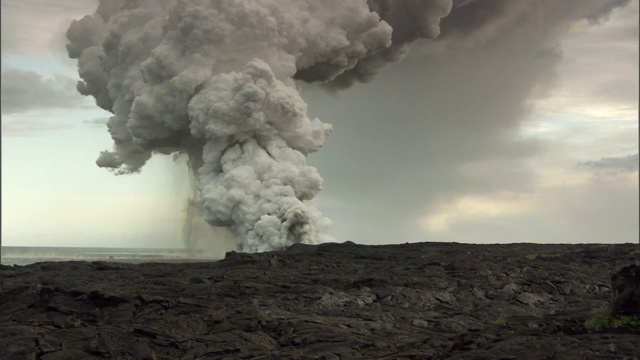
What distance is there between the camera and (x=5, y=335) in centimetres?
2212

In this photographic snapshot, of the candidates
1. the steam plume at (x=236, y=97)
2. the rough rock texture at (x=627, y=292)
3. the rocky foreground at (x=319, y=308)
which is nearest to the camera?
the rough rock texture at (x=627, y=292)

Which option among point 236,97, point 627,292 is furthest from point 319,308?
point 236,97

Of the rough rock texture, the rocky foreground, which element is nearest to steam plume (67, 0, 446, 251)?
the rocky foreground

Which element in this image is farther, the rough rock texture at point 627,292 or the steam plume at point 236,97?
the steam plume at point 236,97

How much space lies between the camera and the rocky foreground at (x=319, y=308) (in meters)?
20.0

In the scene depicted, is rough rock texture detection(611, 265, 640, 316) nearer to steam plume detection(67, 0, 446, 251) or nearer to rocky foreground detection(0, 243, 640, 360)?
rocky foreground detection(0, 243, 640, 360)

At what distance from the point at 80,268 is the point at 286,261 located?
11.5 metres

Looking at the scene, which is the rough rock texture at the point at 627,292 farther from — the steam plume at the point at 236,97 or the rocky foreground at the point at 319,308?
the steam plume at the point at 236,97

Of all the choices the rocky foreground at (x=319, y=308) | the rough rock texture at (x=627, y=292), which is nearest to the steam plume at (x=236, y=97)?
the rocky foreground at (x=319, y=308)

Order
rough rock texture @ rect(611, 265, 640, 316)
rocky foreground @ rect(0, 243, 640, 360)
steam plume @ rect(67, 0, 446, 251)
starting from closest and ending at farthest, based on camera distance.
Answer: rough rock texture @ rect(611, 265, 640, 316), rocky foreground @ rect(0, 243, 640, 360), steam plume @ rect(67, 0, 446, 251)

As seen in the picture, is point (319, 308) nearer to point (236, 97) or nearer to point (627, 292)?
point (627, 292)

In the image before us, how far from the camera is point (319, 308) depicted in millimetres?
27500

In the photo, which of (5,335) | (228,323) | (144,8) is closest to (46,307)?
(5,335)

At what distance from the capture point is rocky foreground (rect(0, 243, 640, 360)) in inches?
787
